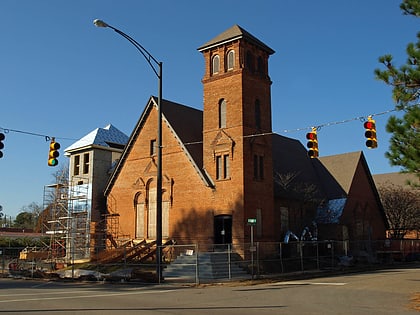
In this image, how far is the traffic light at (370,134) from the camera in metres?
18.8

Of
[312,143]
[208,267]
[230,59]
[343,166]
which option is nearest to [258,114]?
[230,59]

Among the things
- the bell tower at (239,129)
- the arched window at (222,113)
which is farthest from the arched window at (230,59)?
the arched window at (222,113)

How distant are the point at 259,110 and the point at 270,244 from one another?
9671 mm

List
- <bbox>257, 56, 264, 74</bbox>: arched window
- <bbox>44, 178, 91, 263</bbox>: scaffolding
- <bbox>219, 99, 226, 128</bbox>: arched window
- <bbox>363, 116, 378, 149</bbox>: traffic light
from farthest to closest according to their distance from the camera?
<bbox>44, 178, 91, 263</bbox>: scaffolding < <bbox>257, 56, 264, 74</bbox>: arched window < <bbox>219, 99, 226, 128</bbox>: arched window < <bbox>363, 116, 378, 149</bbox>: traffic light

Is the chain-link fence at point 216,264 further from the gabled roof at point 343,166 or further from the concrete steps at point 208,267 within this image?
the gabled roof at point 343,166

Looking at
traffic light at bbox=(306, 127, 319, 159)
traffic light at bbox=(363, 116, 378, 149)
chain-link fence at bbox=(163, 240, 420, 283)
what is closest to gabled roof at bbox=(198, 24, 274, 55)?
chain-link fence at bbox=(163, 240, 420, 283)

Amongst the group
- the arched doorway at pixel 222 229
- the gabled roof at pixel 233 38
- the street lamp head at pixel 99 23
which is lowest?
→ the arched doorway at pixel 222 229

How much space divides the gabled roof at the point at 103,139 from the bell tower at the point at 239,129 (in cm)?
1355

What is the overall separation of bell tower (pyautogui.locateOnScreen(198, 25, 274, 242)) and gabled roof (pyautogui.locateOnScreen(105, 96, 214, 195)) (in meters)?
0.98

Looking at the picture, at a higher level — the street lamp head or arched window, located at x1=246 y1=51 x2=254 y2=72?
arched window, located at x1=246 y1=51 x2=254 y2=72

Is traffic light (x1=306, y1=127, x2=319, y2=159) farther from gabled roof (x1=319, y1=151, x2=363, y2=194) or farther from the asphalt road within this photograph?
gabled roof (x1=319, y1=151, x2=363, y2=194)

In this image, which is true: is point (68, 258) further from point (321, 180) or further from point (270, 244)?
point (321, 180)

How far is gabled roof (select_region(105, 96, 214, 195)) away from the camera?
36531 millimetres

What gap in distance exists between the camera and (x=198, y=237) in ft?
115
